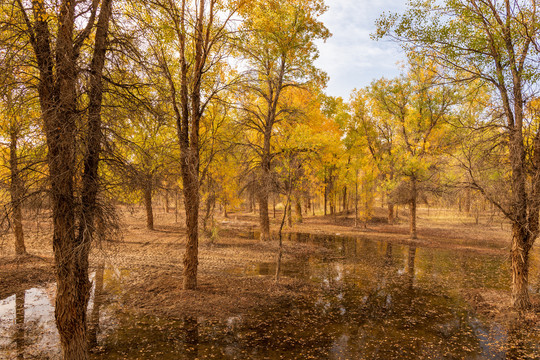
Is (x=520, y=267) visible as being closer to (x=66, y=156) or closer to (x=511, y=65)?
(x=511, y=65)

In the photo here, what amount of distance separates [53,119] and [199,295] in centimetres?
717

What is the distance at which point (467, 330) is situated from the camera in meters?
8.45

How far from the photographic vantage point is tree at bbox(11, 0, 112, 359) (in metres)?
4.56

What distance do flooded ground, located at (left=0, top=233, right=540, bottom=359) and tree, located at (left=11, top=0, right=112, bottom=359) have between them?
2.32m

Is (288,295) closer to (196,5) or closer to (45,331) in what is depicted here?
(45,331)

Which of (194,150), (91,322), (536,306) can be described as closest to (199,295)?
(91,322)

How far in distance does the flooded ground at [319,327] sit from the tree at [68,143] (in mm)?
2318

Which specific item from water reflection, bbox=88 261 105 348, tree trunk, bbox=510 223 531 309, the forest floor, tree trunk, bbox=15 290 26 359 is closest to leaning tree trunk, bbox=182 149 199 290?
the forest floor

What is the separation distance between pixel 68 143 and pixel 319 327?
24.0 ft

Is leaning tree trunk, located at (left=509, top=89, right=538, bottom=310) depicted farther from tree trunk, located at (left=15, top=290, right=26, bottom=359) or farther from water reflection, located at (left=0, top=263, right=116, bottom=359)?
tree trunk, located at (left=15, top=290, right=26, bottom=359)

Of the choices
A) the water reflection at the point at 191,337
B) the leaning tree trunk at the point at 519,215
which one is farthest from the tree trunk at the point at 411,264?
the water reflection at the point at 191,337

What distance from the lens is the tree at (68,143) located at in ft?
15.0

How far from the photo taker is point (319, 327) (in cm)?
828

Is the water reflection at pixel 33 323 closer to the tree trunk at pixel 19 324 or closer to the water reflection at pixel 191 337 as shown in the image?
the tree trunk at pixel 19 324
